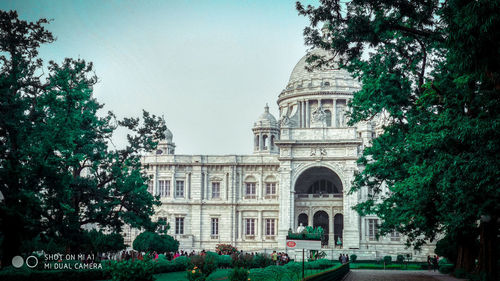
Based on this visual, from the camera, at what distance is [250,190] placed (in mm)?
61094

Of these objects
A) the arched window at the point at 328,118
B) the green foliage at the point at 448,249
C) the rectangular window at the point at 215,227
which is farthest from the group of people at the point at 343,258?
the arched window at the point at 328,118

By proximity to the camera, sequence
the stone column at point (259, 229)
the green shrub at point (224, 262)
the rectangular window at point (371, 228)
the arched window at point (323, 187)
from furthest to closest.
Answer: the arched window at point (323, 187), the stone column at point (259, 229), the rectangular window at point (371, 228), the green shrub at point (224, 262)

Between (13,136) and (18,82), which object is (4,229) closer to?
(13,136)

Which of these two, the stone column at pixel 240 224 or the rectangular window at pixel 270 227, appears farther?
the stone column at pixel 240 224

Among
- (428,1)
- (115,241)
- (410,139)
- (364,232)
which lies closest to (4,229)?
(115,241)

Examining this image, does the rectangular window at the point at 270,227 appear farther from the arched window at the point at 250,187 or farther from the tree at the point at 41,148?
the tree at the point at 41,148

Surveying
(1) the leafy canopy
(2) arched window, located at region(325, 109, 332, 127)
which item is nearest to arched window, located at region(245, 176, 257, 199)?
(2) arched window, located at region(325, 109, 332, 127)

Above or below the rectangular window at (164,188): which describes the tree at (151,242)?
below

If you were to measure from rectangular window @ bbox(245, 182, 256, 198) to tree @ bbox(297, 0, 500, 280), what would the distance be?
34411mm

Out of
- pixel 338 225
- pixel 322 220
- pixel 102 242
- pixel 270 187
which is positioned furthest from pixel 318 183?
pixel 102 242

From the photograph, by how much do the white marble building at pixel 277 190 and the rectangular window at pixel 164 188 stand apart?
0.11 meters

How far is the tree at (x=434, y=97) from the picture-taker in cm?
1412

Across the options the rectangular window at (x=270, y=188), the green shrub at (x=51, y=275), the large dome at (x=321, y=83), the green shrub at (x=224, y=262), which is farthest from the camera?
the large dome at (x=321, y=83)

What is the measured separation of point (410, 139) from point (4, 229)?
15.6m
